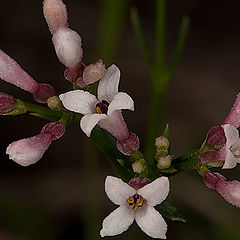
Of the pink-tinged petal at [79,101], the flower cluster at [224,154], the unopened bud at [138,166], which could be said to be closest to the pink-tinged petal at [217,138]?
the flower cluster at [224,154]

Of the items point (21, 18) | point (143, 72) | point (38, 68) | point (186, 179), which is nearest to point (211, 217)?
point (186, 179)

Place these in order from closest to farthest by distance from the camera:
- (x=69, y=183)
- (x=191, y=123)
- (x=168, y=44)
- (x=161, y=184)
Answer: (x=161, y=184) → (x=69, y=183) → (x=191, y=123) → (x=168, y=44)

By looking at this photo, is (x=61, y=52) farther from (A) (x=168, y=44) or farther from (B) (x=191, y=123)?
(A) (x=168, y=44)

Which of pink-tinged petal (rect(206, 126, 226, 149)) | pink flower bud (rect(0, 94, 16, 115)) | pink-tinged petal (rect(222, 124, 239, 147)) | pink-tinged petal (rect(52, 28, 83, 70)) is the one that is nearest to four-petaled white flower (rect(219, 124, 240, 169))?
pink-tinged petal (rect(222, 124, 239, 147))

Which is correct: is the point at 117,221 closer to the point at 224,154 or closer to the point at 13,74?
the point at 224,154

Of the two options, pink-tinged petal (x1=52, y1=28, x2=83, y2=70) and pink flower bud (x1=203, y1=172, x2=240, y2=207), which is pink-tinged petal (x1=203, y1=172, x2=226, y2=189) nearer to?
pink flower bud (x1=203, y1=172, x2=240, y2=207)
